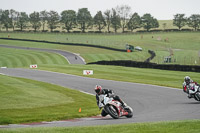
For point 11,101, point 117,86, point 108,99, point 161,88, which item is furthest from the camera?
point 117,86

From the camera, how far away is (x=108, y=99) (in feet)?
53.8

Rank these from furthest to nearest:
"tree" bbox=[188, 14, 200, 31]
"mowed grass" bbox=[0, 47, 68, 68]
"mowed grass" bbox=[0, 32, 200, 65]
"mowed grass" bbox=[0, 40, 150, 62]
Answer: "tree" bbox=[188, 14, 200, 31] → "mowed grass" bbox=[0, 32, 200, 65] → "mowed grass" bbox=[0, 40, 150, 62] → "mowed grass" bbox=[0, 47, 68, 68]

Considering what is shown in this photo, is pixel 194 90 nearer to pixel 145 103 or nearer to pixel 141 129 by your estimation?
pixel 145 103

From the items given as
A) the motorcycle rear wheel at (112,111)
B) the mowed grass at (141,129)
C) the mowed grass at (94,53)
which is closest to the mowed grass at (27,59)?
the mowed grass at (94,53)

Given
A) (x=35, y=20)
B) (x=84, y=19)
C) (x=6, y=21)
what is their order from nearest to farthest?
(x=84, y=19) → (x=6, y=21) → (x=35, y=20)

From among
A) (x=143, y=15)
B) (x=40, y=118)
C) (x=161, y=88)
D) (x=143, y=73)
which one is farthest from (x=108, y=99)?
(x=143, y=15)

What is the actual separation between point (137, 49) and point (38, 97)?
2946 inches

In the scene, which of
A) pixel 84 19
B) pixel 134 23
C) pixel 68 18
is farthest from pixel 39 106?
pixel 134 23

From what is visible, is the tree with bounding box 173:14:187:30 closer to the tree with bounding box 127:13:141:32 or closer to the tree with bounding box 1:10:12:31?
the tree with bounding box 127:13:141:32

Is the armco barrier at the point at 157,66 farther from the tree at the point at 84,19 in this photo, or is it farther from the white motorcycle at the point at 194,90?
the tree at the point at 84,19

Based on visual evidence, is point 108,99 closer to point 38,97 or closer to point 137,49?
point 38,97

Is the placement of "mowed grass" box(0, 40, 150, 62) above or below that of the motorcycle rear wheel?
below

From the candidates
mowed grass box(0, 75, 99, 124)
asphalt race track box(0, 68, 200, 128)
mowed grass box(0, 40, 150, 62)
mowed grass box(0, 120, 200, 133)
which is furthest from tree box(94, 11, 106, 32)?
mowed grass box(0, 120, 200, 133)

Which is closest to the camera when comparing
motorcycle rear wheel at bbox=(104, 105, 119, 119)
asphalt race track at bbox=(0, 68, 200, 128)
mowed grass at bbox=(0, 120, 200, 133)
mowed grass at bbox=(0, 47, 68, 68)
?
mowed grass at bbox=(0, 120, 200, 133)
